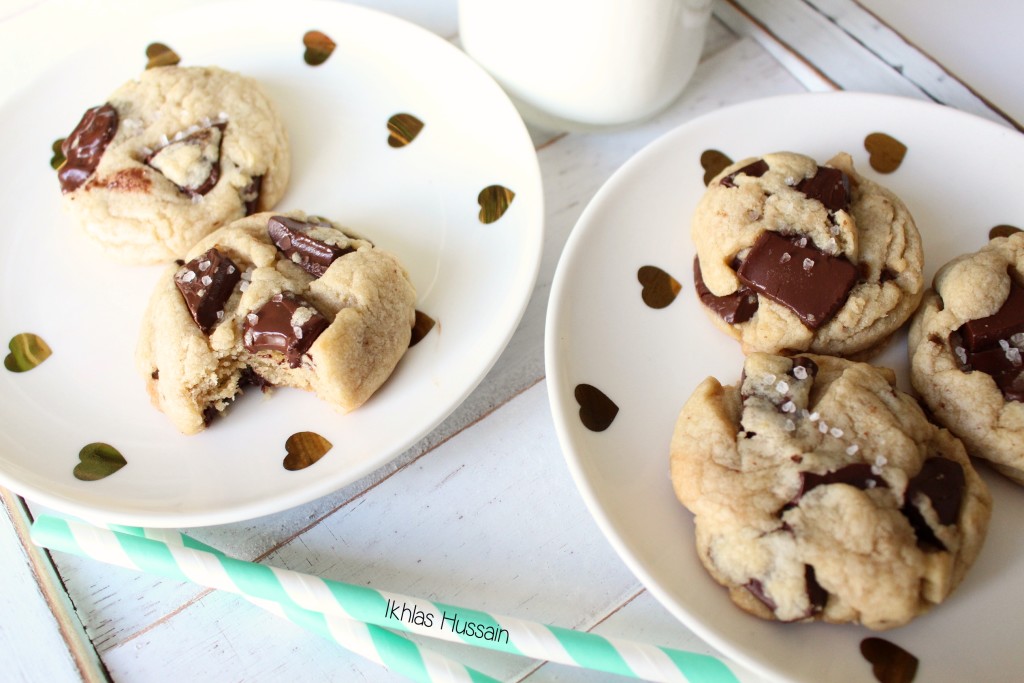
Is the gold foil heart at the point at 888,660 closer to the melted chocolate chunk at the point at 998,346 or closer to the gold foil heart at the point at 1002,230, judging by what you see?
the melted chocolate chunk at the point at 998,346

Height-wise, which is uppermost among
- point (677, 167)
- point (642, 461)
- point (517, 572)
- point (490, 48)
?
point (490, 48)

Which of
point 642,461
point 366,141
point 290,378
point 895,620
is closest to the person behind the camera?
point 895,620

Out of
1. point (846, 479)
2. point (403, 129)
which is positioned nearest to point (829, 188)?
point (846, 479)

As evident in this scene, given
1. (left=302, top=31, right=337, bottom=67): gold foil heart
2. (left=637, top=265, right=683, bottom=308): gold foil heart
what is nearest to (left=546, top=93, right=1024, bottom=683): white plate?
(left=637, top=265, right=683, bottom=308): gold foil heart

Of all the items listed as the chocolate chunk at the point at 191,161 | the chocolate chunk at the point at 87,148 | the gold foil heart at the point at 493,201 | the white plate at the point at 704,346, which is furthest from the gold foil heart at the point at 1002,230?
the chocolate chunk at the point at 87,148

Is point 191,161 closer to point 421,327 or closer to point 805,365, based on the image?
point 421,327

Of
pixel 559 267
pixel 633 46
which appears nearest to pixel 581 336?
pixel 559 267

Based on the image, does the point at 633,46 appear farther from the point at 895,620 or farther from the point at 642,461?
the point at 895,620
